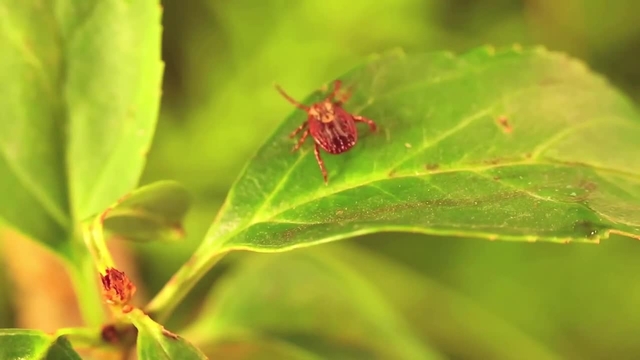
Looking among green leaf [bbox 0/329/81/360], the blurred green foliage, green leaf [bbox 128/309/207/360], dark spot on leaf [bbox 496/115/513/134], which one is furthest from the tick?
the blurred green foliage

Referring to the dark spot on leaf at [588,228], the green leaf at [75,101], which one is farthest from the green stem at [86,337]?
the dark spot on leaf at [588,228]

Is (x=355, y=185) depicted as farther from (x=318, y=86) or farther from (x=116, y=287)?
(x=318, y=86)

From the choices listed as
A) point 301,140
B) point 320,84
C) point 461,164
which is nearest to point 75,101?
point 301,140

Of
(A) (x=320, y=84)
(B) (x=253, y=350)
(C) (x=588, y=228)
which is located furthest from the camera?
(A) (x=320, y=84)

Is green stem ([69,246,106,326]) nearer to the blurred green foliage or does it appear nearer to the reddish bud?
the reddish bud

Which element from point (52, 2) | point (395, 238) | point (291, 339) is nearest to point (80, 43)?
point (52, 2)

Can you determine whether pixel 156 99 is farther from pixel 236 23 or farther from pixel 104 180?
pixel 236 23
